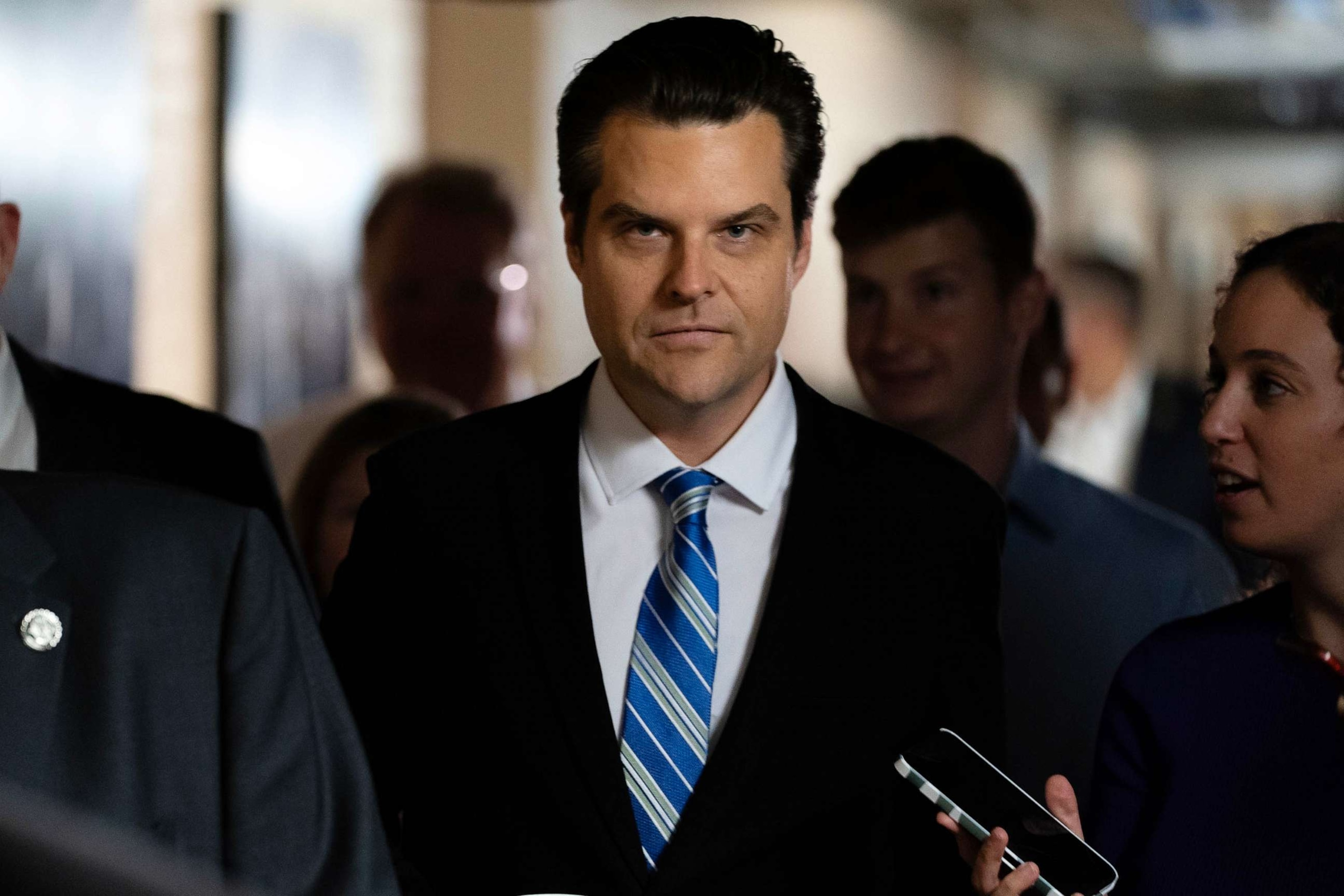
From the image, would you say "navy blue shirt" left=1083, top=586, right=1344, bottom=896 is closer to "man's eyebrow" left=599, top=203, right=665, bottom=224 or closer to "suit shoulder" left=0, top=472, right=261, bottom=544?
"man's eyebrow" left=599, top=203, right=665, bottom=224

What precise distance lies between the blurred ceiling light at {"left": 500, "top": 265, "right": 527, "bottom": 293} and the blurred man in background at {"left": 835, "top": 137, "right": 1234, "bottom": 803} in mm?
1135

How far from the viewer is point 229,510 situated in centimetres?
153

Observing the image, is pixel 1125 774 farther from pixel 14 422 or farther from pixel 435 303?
pixel 435 303

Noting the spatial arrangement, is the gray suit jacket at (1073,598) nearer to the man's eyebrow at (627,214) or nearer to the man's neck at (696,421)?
the man's neck at (696,421)

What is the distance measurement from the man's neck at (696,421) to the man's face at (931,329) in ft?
2.43

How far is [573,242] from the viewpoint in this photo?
183 cm

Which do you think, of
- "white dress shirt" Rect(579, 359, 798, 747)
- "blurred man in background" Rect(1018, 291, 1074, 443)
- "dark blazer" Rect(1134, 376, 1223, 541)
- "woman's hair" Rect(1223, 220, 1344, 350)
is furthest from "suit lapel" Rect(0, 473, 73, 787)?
"dark blazer" Rect(1134, 376, 1223, 541)

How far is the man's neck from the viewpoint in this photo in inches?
69.7

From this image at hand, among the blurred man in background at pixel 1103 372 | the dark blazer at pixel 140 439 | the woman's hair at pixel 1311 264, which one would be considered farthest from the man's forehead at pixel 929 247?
the blurred man in background at pixel 1103 372

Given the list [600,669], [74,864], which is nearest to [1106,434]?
[600,669]

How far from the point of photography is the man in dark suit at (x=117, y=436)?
6.10 ft

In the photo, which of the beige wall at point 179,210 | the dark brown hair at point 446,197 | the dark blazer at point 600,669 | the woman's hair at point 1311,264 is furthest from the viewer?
the beige wall at point 179,210

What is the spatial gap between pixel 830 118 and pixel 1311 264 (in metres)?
0.93

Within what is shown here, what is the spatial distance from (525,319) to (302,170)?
6.11 ft
